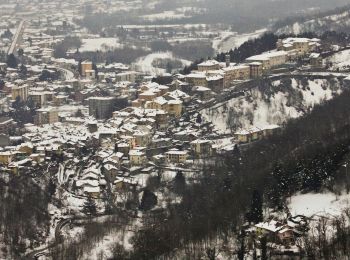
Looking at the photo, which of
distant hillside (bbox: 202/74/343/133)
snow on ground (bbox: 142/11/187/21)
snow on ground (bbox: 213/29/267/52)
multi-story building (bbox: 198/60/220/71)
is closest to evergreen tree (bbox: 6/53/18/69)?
snow on ground (bbox: 213/29/267/52)

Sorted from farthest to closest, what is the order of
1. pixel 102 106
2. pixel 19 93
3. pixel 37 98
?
pixel 19 93
pixel 37 98
pixel 102 106

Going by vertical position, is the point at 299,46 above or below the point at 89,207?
above

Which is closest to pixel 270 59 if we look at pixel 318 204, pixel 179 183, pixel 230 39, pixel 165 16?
pixel 179 183

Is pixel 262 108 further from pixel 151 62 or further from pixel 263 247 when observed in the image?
pixel 151 62

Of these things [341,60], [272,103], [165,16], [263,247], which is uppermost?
[341,60]

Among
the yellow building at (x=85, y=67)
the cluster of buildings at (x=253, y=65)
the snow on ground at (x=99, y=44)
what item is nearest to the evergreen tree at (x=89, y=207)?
the cluster of buildings at (x=253, y=65)

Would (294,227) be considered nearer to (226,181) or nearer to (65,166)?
(226,181)
